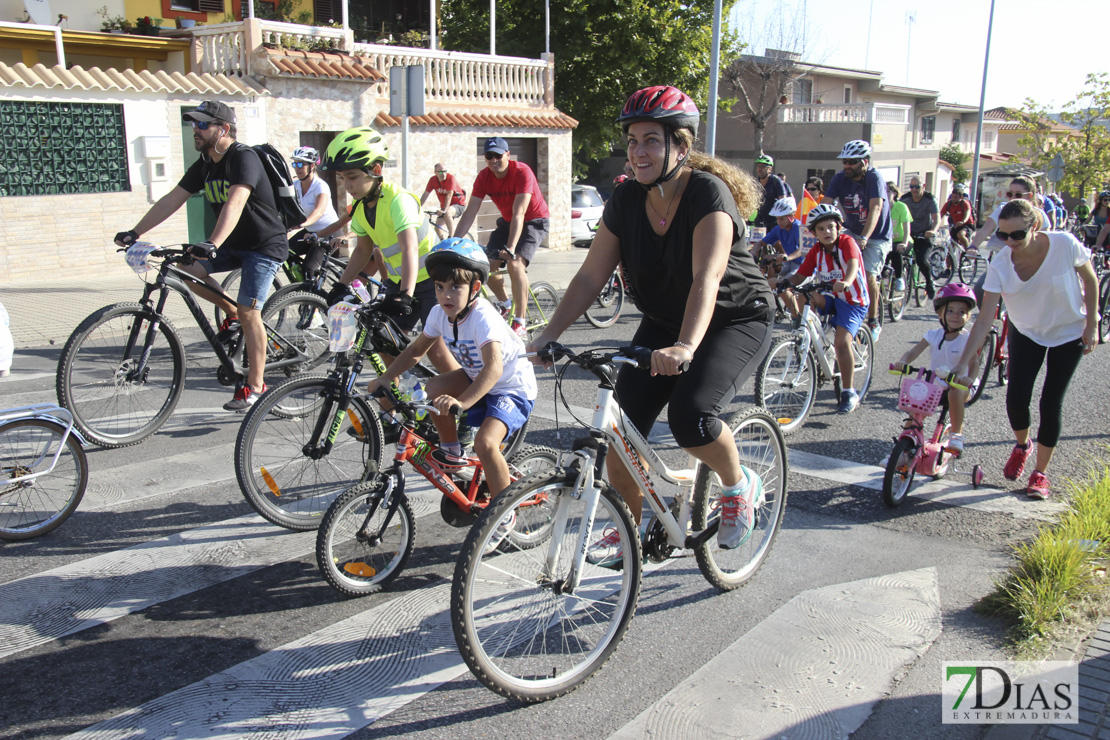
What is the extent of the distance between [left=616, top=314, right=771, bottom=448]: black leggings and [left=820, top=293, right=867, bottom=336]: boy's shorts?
384cm

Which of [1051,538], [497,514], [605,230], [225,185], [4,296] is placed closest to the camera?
[497,514]

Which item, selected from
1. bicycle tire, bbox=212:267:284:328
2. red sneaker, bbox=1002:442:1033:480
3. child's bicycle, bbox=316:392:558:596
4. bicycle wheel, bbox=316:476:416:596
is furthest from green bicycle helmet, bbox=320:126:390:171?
red sneaker, bbox=1002:442:1033:480

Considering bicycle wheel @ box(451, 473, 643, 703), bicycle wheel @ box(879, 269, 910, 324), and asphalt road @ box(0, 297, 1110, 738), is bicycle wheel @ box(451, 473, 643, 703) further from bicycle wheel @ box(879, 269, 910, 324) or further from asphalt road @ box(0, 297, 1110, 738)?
bicycle wheel @ box(879, 269, 910, 324)

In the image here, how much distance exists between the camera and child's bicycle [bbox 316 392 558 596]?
388cm

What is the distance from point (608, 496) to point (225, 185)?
450 centimetres

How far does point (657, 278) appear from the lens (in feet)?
12.1

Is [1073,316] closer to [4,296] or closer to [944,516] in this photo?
[944,516]

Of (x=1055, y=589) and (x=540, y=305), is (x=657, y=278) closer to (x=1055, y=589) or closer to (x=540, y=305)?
(x=1055, y=589)

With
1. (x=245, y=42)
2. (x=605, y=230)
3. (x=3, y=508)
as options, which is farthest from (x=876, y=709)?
(x=245, y=42)

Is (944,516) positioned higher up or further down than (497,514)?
further down

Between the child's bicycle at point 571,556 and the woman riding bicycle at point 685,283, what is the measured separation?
14cm

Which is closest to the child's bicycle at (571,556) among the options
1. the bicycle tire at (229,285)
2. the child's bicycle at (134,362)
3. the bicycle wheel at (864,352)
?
the child's bicycle at (134,362)

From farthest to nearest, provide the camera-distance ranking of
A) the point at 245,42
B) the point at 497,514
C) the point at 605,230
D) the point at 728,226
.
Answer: the point at 245,42
the point at 605,230
the point at 728,226
the point at 497,514

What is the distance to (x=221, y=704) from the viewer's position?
3.19m
